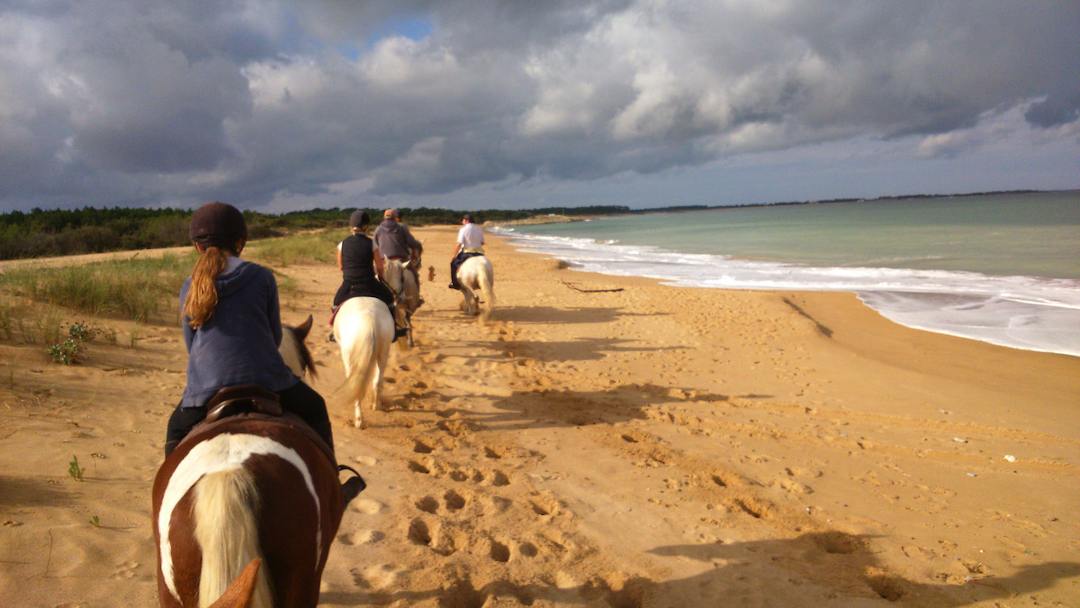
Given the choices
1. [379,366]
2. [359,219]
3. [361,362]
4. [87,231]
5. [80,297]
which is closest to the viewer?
[361,362]

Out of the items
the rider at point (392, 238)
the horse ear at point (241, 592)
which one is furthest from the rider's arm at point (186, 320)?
the rider at point (392, 238)

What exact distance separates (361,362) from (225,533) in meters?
3.97

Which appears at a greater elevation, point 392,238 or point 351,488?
point 392,238

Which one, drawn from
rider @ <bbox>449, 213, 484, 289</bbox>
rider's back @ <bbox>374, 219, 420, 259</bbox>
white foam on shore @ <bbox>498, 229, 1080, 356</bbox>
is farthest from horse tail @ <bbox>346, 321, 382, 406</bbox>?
white foam on shore @ <bbox>498, 229, 1080, 356</bbox>

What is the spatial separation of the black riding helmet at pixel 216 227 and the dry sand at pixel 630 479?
2.00 meters

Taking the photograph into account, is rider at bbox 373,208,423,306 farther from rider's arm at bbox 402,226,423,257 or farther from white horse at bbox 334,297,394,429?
white horse at bbox 334,297,394,429

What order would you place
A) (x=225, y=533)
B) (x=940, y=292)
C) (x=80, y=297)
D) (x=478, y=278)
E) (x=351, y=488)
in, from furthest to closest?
1. (x=940, y=292)
2. (x=478, y=278)
3. (x=80, y=297)
4. (x=351, y=488)
5. (x=225, y=533)

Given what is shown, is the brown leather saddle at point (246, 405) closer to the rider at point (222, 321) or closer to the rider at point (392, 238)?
the rider at point (222, 321)

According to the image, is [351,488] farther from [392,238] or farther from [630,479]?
[392,238]

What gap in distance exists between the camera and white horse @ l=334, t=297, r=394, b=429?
569cm

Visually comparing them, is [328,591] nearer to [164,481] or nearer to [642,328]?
[164,481]

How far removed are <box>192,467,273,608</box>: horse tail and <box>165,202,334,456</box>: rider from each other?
776 millimetres

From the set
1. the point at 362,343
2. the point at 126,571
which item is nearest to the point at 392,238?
the point at 362,343

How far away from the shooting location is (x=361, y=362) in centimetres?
569
